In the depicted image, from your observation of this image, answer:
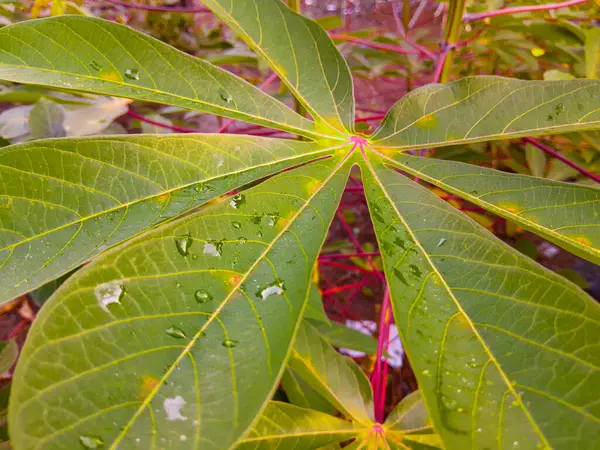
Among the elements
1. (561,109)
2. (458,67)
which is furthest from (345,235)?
(561,109)

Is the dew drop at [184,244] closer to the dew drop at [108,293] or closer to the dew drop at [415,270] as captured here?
the dew drop at [108,293]

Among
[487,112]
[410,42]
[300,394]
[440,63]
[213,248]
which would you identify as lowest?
[300,394]

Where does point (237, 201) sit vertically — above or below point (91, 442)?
above

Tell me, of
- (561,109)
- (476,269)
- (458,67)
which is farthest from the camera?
(458,67)

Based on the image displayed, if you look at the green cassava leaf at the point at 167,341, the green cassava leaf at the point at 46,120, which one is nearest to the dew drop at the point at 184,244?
the green cassava leaf at the point at 167,341

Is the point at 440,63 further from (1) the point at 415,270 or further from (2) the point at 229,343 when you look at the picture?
(2) the point at 229,343

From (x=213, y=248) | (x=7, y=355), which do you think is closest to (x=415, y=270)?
(x=213, y=248)

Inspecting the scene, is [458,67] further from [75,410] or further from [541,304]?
[75,410]
